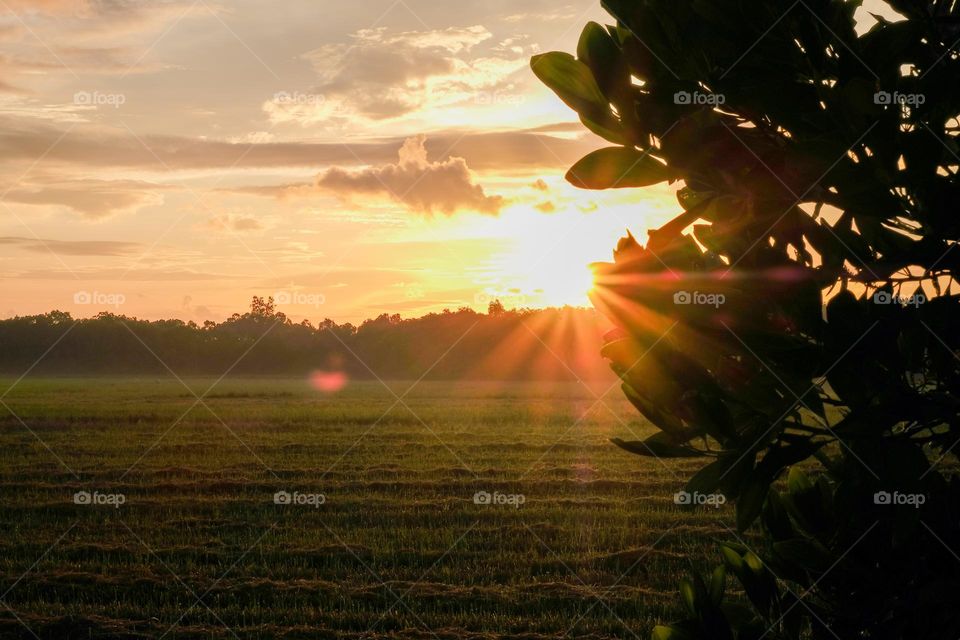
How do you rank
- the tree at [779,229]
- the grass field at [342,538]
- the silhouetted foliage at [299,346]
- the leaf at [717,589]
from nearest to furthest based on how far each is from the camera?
the tree at [779,229], the leaf at [717,589], the grass field at [342,538], the silhouetted foliage at [299,346]

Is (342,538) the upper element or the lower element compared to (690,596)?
lower

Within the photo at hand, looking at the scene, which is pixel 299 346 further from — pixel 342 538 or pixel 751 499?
pixel 751 499

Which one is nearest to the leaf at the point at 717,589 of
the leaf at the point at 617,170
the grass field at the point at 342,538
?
the leaf at the point at 617,170

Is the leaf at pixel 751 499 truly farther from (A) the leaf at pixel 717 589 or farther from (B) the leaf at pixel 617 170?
(B) the leaf at pixel 617 170

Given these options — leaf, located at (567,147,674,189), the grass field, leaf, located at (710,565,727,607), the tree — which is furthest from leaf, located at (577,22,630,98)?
the grass field

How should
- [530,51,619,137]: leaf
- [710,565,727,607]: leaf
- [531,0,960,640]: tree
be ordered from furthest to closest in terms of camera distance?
1. [710,565,727,607]: leaf
2. [530,51,619,137]: leaf
3. [531,0,960,640]: tree

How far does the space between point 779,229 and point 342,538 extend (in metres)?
9.78

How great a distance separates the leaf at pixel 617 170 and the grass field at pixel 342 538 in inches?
135

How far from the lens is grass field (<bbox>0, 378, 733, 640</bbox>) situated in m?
7.88

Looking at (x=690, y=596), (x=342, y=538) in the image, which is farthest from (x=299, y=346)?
(x=690, y=596)

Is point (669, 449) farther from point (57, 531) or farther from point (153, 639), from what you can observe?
point (57, 531)

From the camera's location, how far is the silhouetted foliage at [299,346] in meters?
61.2

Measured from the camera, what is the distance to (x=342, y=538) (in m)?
10.8

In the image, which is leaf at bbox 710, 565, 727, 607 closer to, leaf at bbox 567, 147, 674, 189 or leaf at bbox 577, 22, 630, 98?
leaf at bbox 567, 147, 674, 189
